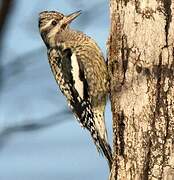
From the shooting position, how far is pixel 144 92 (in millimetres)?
3326

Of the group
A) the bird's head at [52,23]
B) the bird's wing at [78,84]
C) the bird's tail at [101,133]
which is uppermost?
the bird's head at [52,23]

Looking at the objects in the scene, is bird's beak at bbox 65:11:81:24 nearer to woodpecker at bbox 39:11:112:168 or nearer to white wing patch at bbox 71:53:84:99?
woodpecker at bbox 39:11:112:168

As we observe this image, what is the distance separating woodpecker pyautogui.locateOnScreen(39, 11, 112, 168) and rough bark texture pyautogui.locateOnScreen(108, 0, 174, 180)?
0.70 meters

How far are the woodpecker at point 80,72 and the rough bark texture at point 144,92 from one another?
0.70 meters

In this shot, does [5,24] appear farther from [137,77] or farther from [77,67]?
[137,77]

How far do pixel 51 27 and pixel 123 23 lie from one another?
1.27 metres

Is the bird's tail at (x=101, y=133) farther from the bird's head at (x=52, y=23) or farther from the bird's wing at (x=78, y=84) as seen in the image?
the bird's head at (x=52, y=23)

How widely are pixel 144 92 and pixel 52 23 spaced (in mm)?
1528

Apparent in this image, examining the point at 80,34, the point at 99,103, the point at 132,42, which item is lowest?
the point at 99,103

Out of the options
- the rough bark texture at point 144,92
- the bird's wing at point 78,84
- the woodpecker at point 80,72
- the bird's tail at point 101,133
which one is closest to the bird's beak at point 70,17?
the woodpecker at point 80,72

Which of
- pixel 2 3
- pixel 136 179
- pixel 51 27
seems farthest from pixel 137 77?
pixel 2 3

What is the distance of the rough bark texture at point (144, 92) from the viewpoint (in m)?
3.26

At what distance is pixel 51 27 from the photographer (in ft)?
15.3

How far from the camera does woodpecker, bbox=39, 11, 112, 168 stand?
4297mm
